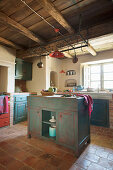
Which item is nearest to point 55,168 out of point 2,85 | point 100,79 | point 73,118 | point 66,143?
point 66,143

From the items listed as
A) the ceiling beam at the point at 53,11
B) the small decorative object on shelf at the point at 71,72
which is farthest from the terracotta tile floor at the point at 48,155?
the small decorative object on shelf at the point at 71,72

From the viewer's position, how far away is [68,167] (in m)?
1.71

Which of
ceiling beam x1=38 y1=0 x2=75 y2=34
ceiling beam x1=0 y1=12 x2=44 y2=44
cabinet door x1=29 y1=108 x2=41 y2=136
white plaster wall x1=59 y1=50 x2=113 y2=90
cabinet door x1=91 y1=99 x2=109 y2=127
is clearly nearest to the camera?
ceiling beam x1=38 y1=0 x2=75 y2=34

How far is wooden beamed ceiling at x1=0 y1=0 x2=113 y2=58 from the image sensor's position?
2125 mm

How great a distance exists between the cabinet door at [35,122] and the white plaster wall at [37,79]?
2.10 m

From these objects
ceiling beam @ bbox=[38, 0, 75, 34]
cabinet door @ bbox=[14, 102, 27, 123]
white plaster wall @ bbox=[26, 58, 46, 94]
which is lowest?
cabinet door @ bbox=[14, 102, 27, 123]

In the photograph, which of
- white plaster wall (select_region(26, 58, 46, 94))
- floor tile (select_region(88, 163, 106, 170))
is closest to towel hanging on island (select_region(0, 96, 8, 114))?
white plaster wall (select_region(26, 58, 46, 94))

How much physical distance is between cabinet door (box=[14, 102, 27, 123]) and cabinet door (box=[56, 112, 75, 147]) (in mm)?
2272

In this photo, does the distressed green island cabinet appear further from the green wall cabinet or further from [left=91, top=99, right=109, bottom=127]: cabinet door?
the green wall cabinet

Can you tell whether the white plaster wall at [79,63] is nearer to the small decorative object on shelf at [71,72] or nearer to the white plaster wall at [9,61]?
the small decorative object on shelf at [71,72]

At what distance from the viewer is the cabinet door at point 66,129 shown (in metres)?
2.09

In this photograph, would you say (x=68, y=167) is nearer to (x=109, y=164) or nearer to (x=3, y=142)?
(x=109, y=164)

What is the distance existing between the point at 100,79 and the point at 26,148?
3.99m

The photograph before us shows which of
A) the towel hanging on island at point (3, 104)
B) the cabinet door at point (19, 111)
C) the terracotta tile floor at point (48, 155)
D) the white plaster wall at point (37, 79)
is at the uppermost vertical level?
the white plaster wall at point (37, 79)
